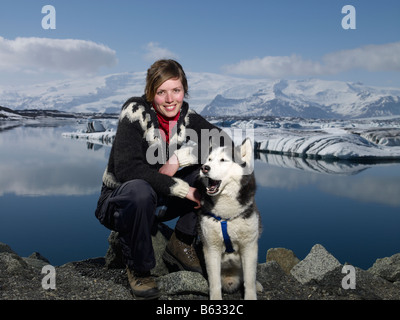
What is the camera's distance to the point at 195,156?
133 inches

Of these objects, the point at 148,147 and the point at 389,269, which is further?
the point at 389,269

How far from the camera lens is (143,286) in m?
2.97

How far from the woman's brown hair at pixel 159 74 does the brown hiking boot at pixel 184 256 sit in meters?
1.38

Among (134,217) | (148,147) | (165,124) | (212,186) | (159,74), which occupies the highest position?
(159,74)

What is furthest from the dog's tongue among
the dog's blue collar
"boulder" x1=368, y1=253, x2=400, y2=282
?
"boulder" x1=368, y1=253, x2=400, y2=282

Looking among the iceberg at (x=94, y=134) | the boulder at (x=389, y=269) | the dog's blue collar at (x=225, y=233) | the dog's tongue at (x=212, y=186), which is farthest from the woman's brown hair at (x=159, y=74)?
the iceberg at (x=94, y=134)

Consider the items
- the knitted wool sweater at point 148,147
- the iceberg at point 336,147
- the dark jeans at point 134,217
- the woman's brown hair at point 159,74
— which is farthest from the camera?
the iceberg at point 336,147

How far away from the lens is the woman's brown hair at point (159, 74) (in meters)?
3.20

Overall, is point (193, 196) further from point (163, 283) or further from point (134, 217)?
point (163, 283)

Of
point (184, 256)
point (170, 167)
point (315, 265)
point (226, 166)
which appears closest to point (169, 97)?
point (170, 167)

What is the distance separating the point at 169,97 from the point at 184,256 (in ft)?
4.85

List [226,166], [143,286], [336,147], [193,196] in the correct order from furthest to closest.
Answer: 1. [336,147]
2. [193,196]
3. [143,286]
4. [226,166]

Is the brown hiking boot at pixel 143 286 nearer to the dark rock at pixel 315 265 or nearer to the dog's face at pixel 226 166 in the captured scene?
the dog's face at pixel 226 166
